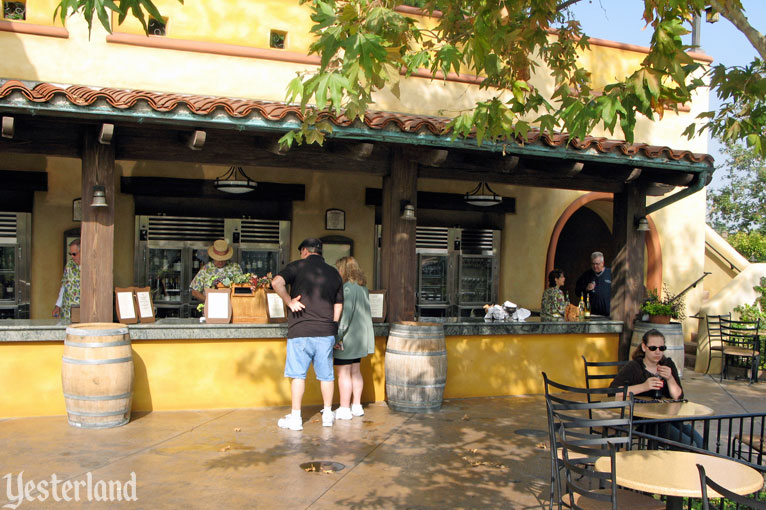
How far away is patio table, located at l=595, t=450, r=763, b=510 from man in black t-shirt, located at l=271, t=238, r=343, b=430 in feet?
11.7

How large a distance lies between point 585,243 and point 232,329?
370 inches

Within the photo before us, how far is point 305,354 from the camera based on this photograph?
281 inches

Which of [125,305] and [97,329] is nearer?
[97,329]

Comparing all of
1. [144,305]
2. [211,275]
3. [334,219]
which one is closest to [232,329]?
[211,275]

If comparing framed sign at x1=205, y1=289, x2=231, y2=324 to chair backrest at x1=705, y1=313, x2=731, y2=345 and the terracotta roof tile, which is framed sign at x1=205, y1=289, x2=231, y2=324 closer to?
the terracotta roof tile

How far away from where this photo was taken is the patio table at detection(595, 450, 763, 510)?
356cm

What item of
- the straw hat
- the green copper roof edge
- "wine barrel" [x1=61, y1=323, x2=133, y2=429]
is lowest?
"wine barrel" [x1=61, y1=323, x2=133, y2=429]

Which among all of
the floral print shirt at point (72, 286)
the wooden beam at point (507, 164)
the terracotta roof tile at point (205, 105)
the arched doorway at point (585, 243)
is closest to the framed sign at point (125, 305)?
the floral print shirt at point (72, 286)

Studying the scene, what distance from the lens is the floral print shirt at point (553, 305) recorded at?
982 centimetres

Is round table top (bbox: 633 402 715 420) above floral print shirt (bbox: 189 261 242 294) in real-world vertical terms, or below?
below

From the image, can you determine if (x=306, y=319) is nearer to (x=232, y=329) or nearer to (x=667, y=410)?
(x=232, y=329)

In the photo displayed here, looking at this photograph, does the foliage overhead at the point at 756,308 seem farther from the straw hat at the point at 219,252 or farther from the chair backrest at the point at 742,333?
the straw hat at the point at 219,252

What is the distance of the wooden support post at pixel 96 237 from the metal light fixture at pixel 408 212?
3194mm

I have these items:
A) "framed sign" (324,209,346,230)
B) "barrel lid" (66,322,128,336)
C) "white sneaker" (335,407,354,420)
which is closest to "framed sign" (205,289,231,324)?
"barrel lid" (66,322,128,336)
